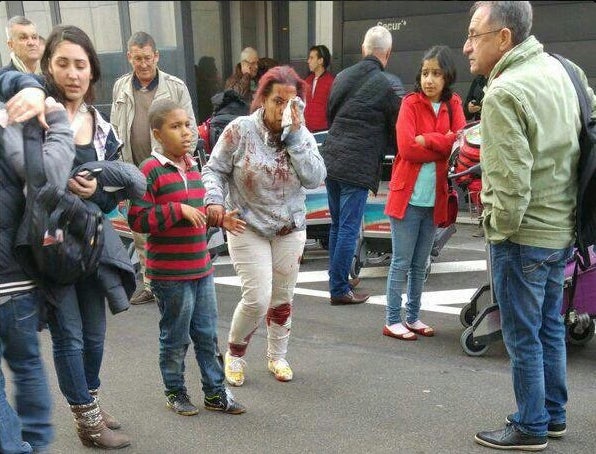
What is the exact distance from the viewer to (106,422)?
3164 millimetres

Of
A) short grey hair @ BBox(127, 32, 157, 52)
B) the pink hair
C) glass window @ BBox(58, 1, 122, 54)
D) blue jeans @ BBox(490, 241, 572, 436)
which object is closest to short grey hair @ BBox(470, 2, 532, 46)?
blue jeans @ BBox(490, 241, 572, 436)

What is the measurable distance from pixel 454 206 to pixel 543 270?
4.86ft

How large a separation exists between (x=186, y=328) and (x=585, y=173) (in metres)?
1.87

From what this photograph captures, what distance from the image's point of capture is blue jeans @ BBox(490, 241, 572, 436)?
277 centimetres

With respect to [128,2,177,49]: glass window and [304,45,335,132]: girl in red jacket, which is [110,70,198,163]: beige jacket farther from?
[128,2,177,49]: glass window

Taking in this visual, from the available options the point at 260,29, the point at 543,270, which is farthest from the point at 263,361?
the point at 260,29

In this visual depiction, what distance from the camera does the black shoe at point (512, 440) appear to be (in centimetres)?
291

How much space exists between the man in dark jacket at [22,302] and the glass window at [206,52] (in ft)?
30.1

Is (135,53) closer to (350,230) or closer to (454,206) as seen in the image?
(350,230)

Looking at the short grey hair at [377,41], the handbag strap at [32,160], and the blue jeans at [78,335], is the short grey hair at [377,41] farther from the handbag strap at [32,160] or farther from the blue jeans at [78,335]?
the handbag strap at [32,160]

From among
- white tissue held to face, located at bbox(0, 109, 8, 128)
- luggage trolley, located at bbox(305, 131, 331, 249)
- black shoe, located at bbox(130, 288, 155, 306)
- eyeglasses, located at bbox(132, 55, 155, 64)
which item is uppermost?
eyeglasses, located at bbox(132, 55, 155, 64)

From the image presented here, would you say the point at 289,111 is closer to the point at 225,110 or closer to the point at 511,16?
the point at 511,16

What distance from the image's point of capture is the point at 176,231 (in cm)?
299

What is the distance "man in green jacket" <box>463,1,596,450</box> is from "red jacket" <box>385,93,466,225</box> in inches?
42.7
